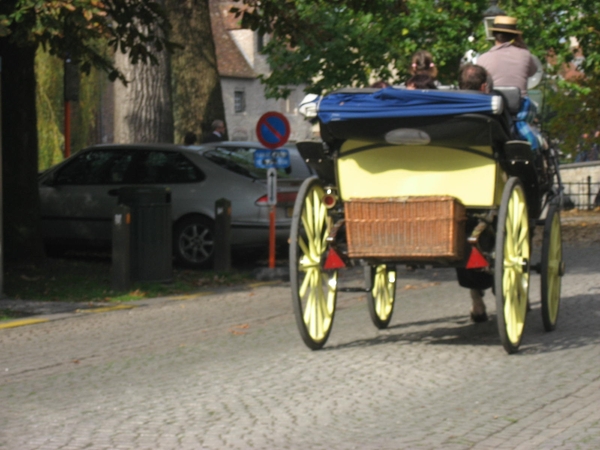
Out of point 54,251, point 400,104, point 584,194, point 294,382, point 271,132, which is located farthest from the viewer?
point 584,194

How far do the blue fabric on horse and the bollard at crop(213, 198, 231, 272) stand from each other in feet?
20.7

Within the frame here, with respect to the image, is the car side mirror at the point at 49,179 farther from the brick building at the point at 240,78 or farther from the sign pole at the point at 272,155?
the brick building at the point at 240,78

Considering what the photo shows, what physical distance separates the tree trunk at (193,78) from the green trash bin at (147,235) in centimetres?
848

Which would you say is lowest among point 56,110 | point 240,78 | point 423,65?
point 423,65

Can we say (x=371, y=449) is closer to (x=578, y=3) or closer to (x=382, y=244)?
(x=382, y=244)

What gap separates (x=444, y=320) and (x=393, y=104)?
278 cm

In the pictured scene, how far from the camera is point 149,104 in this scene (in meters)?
18.6

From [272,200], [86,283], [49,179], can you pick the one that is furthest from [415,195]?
[49,179]

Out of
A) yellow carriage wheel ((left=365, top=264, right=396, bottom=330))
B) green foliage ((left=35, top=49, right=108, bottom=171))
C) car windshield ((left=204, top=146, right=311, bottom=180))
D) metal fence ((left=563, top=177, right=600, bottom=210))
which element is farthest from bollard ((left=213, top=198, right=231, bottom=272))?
metal fence ((left=563, top=177, right=600, bottom=210))

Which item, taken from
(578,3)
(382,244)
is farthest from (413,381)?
(578,3)

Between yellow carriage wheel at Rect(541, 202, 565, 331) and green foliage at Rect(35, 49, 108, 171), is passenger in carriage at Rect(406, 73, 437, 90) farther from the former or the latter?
green foliage at Rect(35, 49, 108, 171)

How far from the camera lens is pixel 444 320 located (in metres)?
10.3

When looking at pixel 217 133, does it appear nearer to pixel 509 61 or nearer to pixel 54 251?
pixel 54 251

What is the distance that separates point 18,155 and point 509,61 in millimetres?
7207
